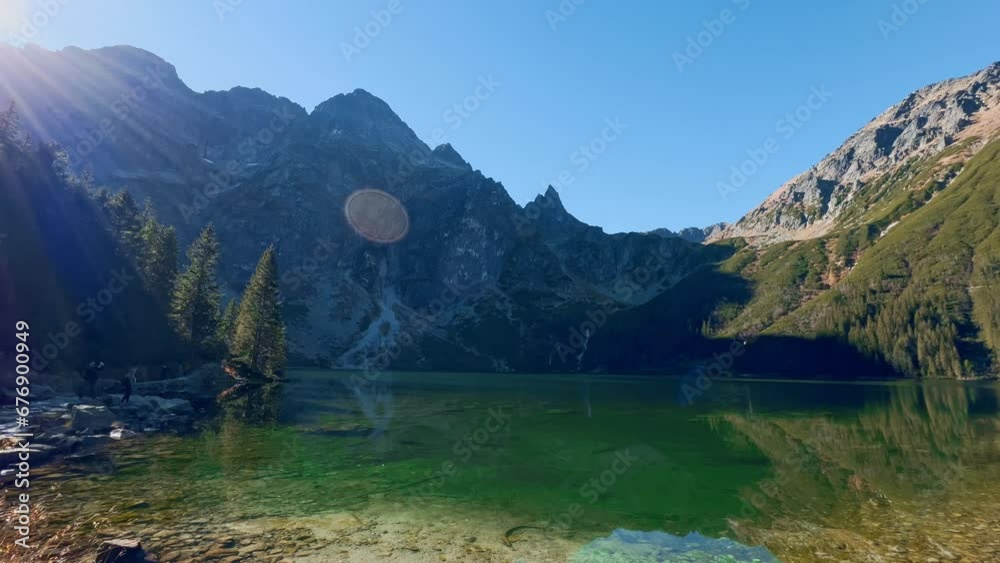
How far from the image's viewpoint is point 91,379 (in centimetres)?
4825

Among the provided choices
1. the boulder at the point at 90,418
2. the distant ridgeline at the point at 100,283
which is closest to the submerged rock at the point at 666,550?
the boulder at the point at 90,418

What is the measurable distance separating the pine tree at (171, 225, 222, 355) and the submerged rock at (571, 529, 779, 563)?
3109 inches

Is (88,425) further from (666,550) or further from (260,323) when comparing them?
(260,323)

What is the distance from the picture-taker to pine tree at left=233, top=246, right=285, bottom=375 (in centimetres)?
9019

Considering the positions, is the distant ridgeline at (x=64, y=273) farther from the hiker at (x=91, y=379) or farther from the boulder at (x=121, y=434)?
the boulder at (x=121, y=434)

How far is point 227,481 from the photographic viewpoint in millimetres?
24469

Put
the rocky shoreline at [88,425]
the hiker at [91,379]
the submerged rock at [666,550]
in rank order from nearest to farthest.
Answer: the submerged rock at [666,550] < the rocky shoreline at [88,425] < the hiker at [91,379]

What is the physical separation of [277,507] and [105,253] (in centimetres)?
7165

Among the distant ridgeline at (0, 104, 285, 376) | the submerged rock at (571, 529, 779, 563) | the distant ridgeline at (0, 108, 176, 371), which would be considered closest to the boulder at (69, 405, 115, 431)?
the distant ridgeline at (0, 104, 285, 376)

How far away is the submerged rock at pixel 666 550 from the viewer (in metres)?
17.2

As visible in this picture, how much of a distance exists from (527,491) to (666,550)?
9256mm

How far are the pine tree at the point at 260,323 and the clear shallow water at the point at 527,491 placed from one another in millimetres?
45719

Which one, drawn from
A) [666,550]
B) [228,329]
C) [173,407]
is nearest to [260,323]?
[228,329]

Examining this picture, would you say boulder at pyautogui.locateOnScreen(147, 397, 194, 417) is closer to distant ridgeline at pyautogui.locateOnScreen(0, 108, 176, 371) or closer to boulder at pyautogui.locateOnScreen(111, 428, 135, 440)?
boulder at pyautogui.locateOnScreen(111, 428, 135, 440)
